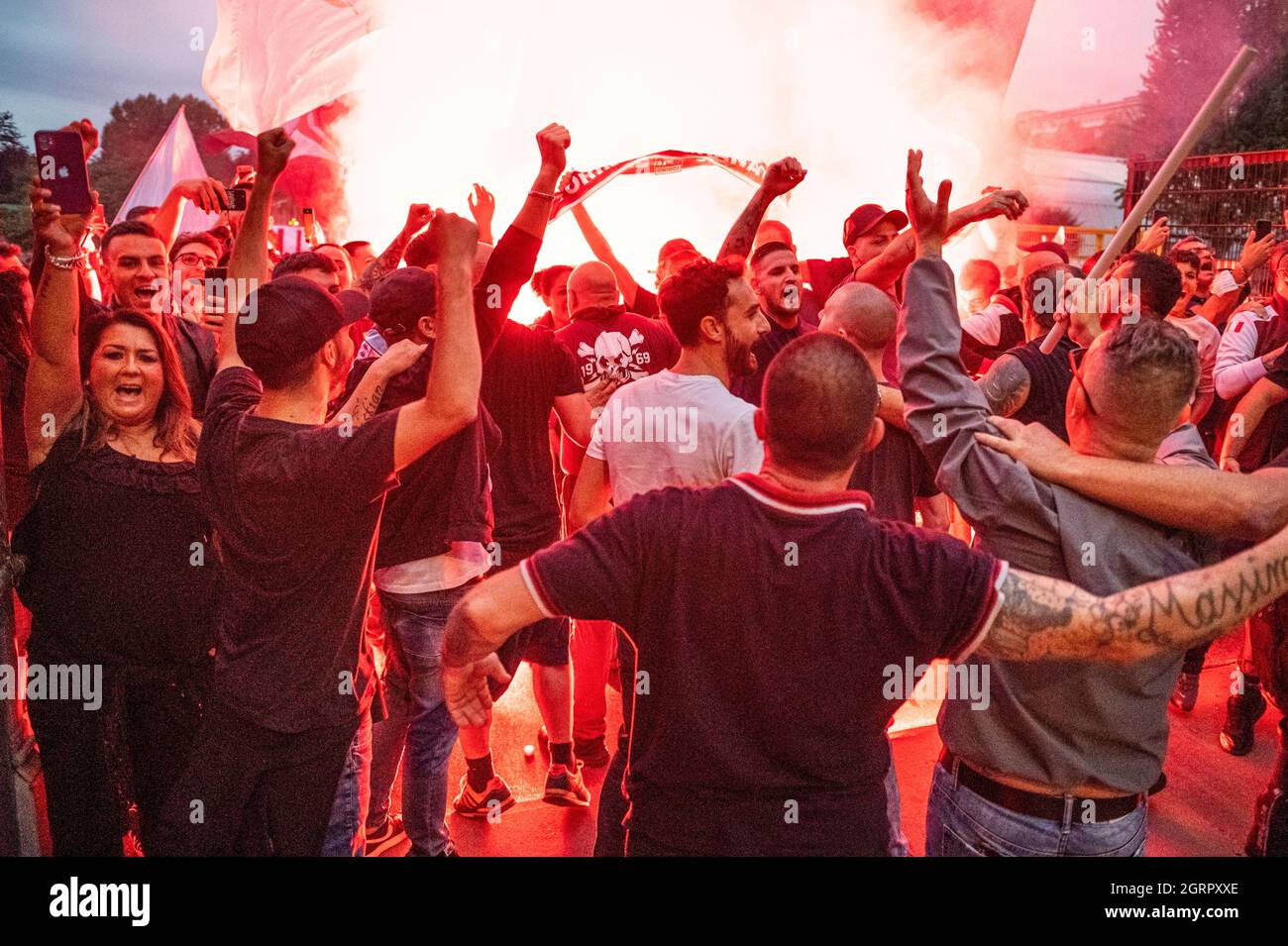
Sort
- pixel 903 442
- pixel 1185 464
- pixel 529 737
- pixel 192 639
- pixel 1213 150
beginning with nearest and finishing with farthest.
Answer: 1. pixel 1185 464
2. pixel 192 639
3. pixel 903 442
4. pixel 529 737
5. pixel 1213 150

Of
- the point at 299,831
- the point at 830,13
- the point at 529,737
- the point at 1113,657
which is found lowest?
the point at 529,737

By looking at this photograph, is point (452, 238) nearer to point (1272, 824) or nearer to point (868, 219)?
point (868, 219)

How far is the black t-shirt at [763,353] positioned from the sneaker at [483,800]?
6.53ft

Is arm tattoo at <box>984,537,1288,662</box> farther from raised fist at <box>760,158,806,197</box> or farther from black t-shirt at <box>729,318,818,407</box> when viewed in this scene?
raised fist at <box>760,158,806,197</box>

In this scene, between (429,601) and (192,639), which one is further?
(429,601)

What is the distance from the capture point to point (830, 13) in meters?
9.61

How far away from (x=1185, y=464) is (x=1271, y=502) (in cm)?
28

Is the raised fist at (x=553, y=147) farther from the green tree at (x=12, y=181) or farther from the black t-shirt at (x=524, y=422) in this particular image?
the green tree at (x=12, y=181)

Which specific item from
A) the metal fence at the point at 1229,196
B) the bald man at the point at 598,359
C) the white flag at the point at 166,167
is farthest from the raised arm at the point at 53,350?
the metal fence at the point at 1229,196

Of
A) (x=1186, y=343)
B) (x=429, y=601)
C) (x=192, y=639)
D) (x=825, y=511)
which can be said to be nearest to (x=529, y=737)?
(x=429, y=601)

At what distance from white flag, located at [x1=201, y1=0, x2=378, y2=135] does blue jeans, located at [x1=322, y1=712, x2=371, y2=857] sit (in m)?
9.72
